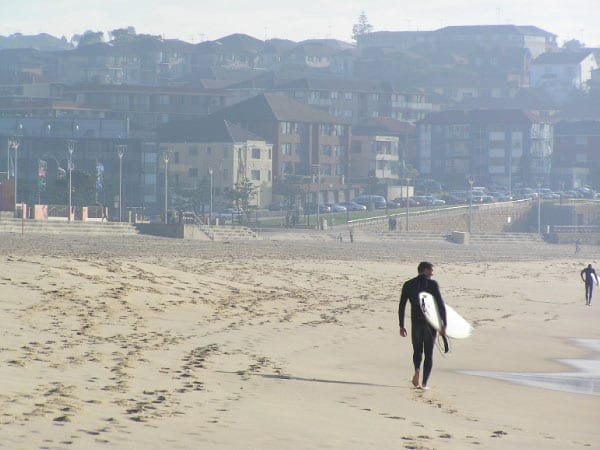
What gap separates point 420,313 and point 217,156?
339 feet

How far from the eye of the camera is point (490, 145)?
15562cm

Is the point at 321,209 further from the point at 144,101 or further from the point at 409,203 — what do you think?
the point at 144,101

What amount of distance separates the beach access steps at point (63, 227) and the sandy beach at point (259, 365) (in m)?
27.5

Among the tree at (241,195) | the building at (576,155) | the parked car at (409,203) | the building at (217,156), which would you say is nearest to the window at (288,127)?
the building at (217,156)

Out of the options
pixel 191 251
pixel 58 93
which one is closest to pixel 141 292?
pixel 191 251

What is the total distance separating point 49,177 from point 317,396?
87234 millimetres

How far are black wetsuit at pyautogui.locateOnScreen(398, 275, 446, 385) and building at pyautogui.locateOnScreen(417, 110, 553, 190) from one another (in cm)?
13503

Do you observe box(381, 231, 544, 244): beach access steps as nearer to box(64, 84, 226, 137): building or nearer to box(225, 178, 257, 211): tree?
box(225, 178, 257, 211): tree

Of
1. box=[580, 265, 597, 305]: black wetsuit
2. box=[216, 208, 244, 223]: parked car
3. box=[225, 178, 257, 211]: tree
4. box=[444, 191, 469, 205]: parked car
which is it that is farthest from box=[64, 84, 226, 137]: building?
box=[580, 265, 597, 305]: black wetsuit

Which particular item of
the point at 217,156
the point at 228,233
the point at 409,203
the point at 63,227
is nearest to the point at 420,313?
the point at 63,227

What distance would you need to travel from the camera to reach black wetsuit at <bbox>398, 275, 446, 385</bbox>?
17047 millimetres

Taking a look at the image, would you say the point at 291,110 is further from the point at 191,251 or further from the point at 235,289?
the point at 235,289

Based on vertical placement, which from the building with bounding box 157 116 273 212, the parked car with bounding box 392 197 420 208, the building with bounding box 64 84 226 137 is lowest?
the parked car with bounding box 392 197 420 208

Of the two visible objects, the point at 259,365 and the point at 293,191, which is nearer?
the point at 259,365
